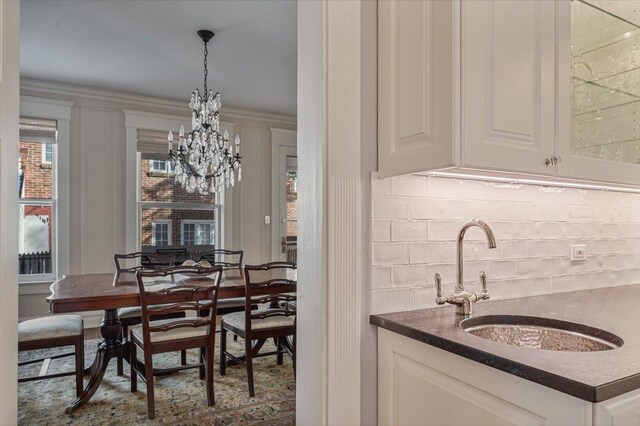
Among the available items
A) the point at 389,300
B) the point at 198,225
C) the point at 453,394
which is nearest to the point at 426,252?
the point at 389,300

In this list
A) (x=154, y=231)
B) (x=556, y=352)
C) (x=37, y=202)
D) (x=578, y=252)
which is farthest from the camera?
(x=154, y=231)

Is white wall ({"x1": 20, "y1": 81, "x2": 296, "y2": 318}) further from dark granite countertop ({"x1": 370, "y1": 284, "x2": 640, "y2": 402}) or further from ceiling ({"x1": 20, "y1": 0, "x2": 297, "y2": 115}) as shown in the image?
dark granite countertop ({"x1": 370, "y1": 284, "x2": 640, "y2": 402})

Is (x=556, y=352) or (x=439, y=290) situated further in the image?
(x=439, y=290)

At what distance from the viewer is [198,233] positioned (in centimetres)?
521

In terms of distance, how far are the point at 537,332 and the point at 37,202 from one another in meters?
4.97

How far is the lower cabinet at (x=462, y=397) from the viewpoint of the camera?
2.65 ft

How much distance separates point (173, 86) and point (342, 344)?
13.3 feet

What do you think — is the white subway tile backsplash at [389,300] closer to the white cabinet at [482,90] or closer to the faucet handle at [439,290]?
the faucet handle at [439,290]

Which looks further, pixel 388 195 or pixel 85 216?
pixel 85 216

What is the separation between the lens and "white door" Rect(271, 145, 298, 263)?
5.61 metres

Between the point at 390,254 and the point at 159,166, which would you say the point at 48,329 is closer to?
the point at 390,254

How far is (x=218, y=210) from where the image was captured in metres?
5.30

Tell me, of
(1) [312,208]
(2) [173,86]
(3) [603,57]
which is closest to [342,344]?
(1) [312,208]

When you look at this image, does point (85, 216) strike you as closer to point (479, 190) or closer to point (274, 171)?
point (274, 171)
